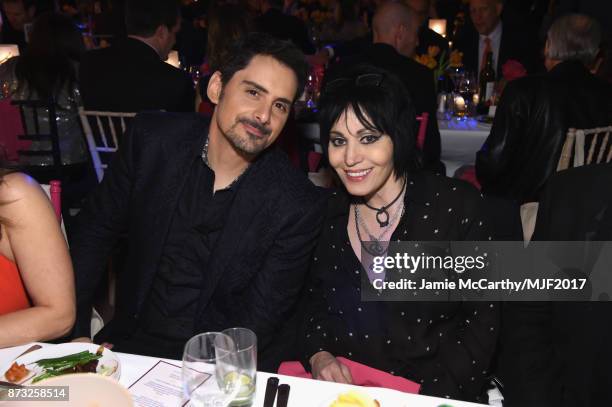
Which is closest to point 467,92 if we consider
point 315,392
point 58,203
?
point 58,203

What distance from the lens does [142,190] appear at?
6.53 feet

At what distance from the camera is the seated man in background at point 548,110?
3143 mm

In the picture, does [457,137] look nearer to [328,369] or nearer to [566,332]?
[566,332]

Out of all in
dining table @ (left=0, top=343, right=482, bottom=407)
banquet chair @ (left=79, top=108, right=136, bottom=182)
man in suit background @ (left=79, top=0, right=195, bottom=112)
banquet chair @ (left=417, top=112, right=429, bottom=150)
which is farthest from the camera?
man in suit background @ (left=79, top=0, right=195, bottom=112)

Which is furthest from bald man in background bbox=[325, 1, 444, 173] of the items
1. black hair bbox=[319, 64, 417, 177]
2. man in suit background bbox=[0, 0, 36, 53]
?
man in suit background bbox=[0, 0, 36, 53]

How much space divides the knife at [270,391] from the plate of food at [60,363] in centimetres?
34

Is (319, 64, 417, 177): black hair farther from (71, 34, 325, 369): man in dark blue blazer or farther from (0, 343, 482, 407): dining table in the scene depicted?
(0, 343, 482, 407): dining table

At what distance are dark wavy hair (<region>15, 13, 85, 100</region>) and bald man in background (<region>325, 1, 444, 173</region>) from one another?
1.79 m

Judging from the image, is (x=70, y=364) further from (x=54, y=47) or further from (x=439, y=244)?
(x=54, y=47)

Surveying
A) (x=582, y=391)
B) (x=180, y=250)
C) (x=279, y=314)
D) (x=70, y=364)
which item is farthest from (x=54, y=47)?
(x=582, y=391)

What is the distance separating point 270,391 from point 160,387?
25 centimetres

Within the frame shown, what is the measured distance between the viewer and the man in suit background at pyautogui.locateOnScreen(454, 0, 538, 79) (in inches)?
196

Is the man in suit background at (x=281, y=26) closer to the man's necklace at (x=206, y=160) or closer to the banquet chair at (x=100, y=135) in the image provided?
the banquet chair at (x=100, y=135)

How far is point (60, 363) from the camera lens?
1.29m
